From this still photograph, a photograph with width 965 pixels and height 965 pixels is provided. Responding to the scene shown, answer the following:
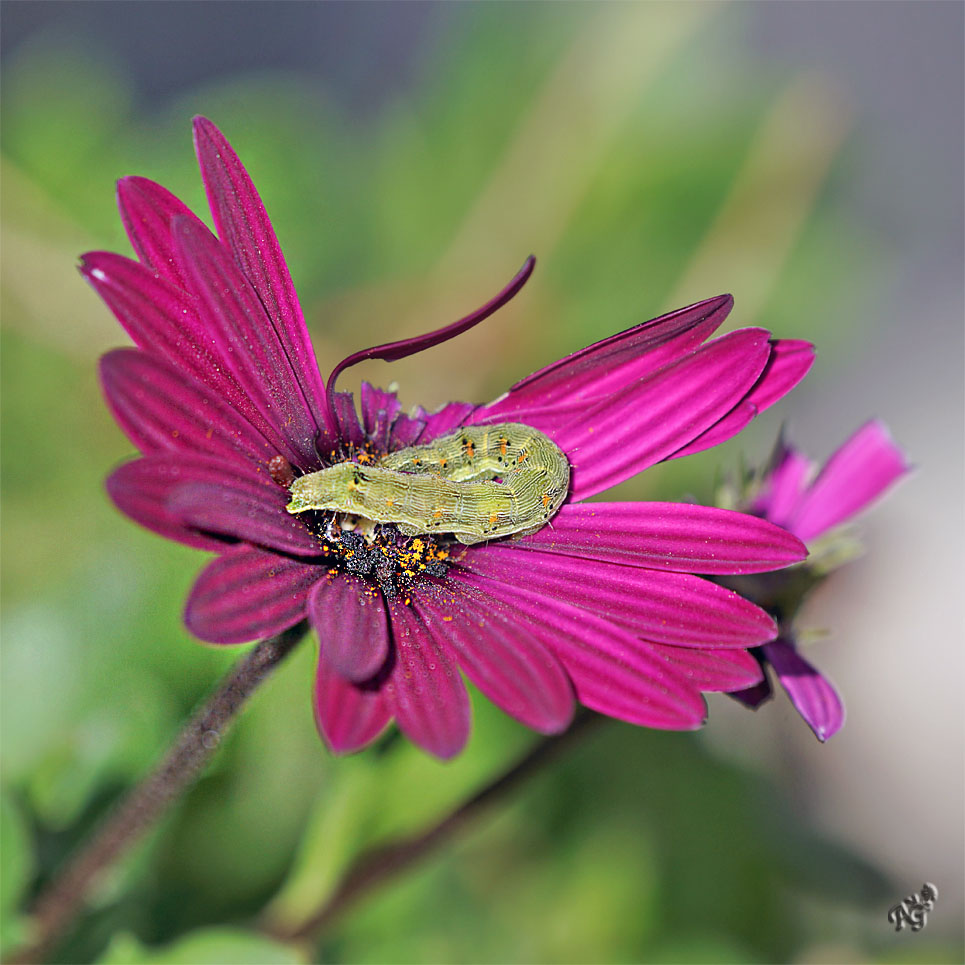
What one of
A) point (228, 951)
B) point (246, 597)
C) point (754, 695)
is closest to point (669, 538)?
point (754, 695)

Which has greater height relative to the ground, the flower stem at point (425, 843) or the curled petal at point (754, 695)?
the curled petal at point (754, 695)

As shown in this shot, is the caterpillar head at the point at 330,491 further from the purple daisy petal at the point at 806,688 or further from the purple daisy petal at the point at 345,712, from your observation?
the purple daisy petal at the point at 806,688

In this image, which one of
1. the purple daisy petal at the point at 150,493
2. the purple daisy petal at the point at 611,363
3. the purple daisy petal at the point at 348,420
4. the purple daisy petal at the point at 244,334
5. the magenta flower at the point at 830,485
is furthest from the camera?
the magenta flower at the point at 830,485

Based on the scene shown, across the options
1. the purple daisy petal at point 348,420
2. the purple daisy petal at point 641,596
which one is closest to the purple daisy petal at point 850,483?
the purple daisy petal at point 641,596

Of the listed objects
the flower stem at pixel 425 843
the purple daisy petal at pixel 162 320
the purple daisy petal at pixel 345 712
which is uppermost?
the purple daisy petal at pixel 162 320

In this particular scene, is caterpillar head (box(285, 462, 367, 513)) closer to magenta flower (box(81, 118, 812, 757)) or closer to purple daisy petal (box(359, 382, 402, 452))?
magenta flower (box(81, 118, 812, 757))

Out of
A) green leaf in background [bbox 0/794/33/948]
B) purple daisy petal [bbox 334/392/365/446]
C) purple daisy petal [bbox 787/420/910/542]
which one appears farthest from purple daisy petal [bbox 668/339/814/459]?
green leaf in background [bbox 0/794/33/948]
